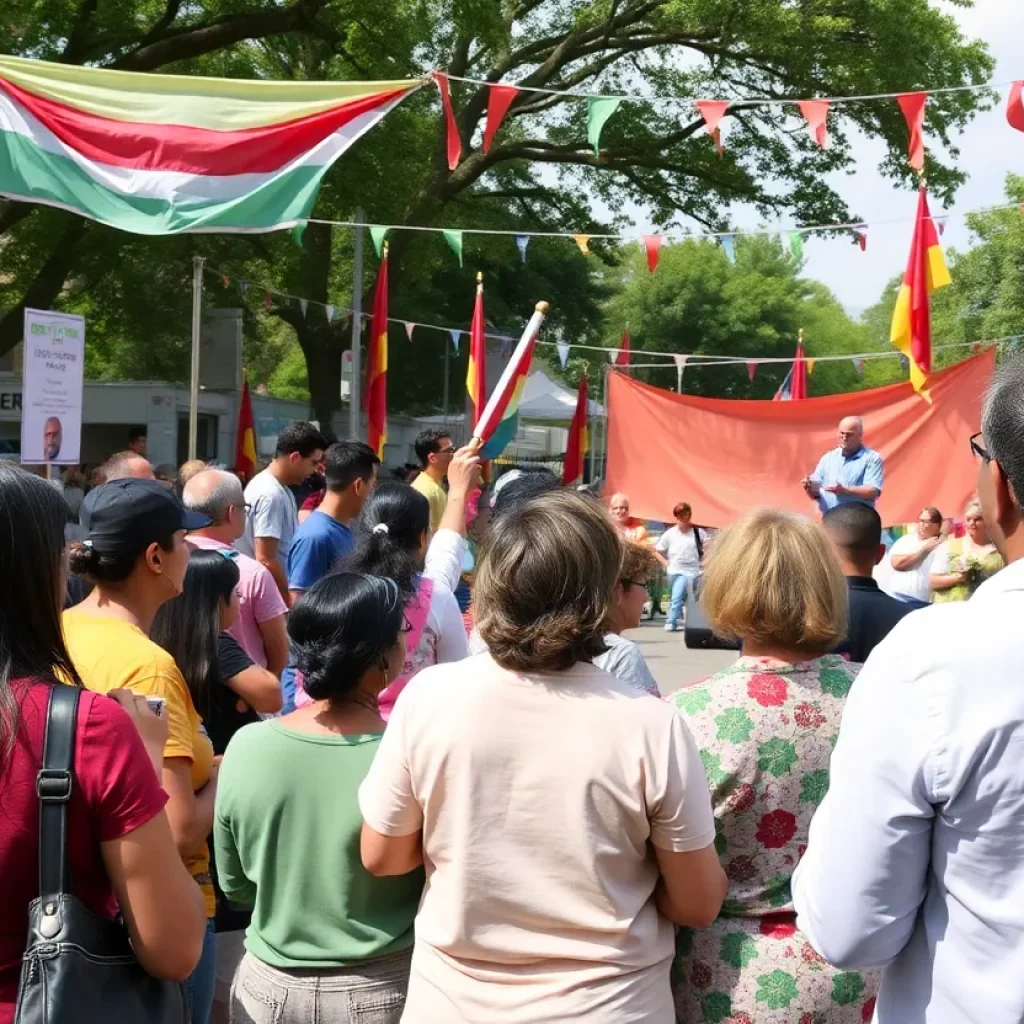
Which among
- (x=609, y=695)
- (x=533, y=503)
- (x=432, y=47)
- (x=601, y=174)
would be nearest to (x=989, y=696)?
(x=609, y=695)

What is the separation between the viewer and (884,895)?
5.41ft

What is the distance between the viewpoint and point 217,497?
4.86 m

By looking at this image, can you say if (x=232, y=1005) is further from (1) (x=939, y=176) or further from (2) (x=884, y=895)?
(1) (x=939, y=176)

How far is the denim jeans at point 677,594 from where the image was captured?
1670 centimetres

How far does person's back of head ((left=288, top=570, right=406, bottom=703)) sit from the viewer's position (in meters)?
2.65

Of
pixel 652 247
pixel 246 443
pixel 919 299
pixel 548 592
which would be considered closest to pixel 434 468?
pixel 548 592

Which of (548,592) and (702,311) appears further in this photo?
(702,311)

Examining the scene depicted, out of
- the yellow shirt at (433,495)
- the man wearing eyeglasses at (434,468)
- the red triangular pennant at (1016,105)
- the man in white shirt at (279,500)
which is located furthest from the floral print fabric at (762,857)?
the red triangular pennant at (1016,105)

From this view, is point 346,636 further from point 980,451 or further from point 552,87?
point 552,87

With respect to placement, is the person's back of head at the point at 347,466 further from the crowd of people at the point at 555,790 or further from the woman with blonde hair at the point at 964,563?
the woman with blonde hair at the point at 964,563

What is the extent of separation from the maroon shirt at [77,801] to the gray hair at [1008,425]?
1171 millimetres

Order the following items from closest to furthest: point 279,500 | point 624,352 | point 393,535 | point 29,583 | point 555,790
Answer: point 29,583
point 555,790
point 393,535
point 279,500
point 624,352

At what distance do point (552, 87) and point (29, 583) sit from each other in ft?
74.7

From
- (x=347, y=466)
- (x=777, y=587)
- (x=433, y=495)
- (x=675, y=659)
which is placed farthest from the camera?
(x=675, y=659)
